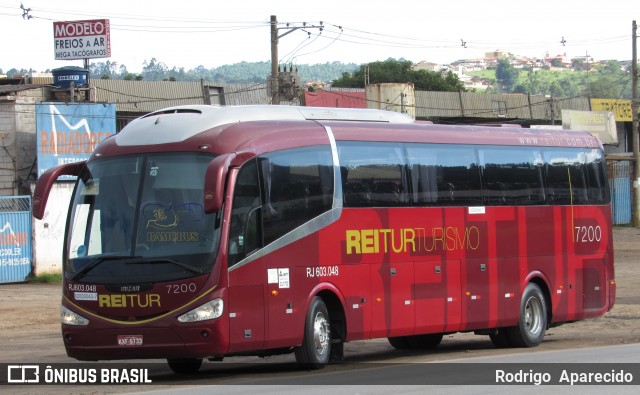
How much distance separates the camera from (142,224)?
13.8 m

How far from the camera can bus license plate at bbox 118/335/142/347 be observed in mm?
13594

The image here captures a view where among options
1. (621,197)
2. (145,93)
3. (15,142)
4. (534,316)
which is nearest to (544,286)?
(534,316)

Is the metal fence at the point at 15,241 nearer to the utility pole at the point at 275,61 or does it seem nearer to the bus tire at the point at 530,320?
the utility pole at the point at 275,61

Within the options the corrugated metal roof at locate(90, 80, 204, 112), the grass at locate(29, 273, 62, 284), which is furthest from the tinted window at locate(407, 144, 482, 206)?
the corrugated metal roof at locate(90, 80, 204, 112)

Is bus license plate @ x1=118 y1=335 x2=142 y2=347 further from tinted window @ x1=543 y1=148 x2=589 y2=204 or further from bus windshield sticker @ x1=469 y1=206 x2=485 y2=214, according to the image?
tinted window @ x1=543 y1=148 x2=589 y2=204

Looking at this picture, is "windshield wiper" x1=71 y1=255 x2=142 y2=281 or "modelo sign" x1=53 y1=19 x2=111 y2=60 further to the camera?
"modelo sign" x1=53 y1=19 x2=111 y2=60

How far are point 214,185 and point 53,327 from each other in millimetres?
13319

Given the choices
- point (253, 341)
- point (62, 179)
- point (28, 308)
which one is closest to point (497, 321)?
point (253, 341)

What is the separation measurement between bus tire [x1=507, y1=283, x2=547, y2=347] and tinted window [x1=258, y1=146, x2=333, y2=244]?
550 cm

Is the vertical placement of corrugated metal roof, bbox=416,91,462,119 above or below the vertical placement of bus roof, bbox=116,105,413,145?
above

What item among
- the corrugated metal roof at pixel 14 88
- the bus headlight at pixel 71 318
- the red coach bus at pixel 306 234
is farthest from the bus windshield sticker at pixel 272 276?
the corrugated metal roof at pixel 14 88

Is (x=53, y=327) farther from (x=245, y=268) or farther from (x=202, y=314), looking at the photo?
(x=202, y=314)

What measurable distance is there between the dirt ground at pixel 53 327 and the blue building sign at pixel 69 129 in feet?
20.3

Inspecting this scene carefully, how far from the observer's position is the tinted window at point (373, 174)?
52.6 feet
